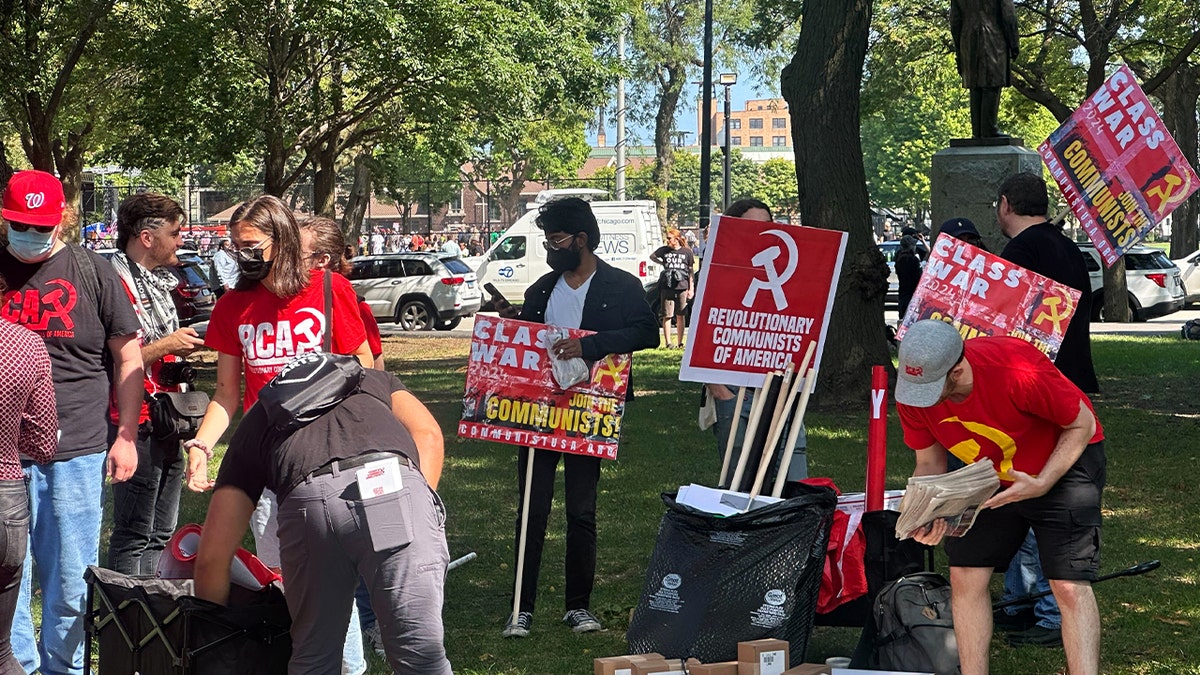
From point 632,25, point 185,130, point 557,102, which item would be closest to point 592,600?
point 185,130

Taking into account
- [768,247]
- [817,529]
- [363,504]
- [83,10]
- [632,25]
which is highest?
[632,25]

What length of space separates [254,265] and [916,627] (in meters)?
2.70

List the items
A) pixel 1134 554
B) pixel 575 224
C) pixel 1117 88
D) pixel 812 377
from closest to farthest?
1. pixel 812 377
2. pixel 575 224
3. pixel 1117 88
4. pixel 1134 554

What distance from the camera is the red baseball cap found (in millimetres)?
4766

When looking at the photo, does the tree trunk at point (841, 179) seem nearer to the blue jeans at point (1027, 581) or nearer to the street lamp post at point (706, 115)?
the blue jeans at point (1027, 581)

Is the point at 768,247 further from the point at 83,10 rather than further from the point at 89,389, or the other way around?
the point at 83,10

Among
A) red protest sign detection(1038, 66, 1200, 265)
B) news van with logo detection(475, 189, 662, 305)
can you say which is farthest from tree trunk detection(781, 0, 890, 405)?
news van with logo detection(475, 189, 662, 305)

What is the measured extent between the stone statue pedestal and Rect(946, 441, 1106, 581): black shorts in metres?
6.40

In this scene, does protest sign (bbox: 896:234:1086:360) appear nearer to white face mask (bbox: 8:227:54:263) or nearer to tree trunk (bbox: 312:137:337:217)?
white face mask (bbox: 8:227:54:263)

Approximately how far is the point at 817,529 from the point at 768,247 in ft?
4.39

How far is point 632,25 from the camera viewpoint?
49.8 metres

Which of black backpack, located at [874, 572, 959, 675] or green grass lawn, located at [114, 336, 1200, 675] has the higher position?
black backpack, located at [874, 572, 959, 675]

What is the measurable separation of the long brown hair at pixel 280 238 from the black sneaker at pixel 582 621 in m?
2.28

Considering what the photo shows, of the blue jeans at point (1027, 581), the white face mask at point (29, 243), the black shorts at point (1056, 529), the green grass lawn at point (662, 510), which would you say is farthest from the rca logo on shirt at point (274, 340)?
the blue jeans at point (1027, 581)
